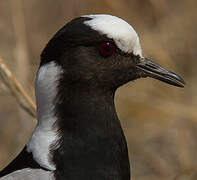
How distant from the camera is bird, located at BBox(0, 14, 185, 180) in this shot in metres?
4.78

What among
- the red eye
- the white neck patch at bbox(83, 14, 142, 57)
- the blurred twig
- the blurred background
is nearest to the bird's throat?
the red eye

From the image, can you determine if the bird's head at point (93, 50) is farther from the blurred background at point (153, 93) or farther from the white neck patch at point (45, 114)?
the blurred background at point (153, 93)

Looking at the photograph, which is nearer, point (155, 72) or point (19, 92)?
point (155, 72)

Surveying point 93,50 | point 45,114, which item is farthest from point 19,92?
point 93,50

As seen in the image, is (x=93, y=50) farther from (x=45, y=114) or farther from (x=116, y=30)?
(x=45, y=114)

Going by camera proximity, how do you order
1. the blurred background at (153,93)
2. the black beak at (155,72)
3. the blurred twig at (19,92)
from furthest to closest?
the blurred background at (153,93), the blurred twig at (19,92), the black beak at (155,72)

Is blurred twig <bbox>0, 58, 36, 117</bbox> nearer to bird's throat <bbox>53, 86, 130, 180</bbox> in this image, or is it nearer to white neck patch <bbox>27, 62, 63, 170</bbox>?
white neck patch <bbox>27, 62, 63, 170</bbox>

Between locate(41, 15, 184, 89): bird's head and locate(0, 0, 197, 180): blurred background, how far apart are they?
218 cm

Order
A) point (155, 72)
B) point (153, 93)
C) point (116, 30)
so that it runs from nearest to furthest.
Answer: point (116, 30)
point (155, 72)
point (153, 93)

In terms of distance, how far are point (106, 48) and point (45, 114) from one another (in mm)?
575

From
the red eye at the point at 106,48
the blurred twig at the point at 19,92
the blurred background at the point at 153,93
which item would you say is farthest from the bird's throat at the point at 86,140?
the blurred background at the point at 153,93

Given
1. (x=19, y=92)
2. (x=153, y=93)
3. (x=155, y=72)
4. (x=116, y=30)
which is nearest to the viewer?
(x=116, y=30)

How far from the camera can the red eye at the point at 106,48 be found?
4849mm

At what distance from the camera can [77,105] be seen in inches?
191
